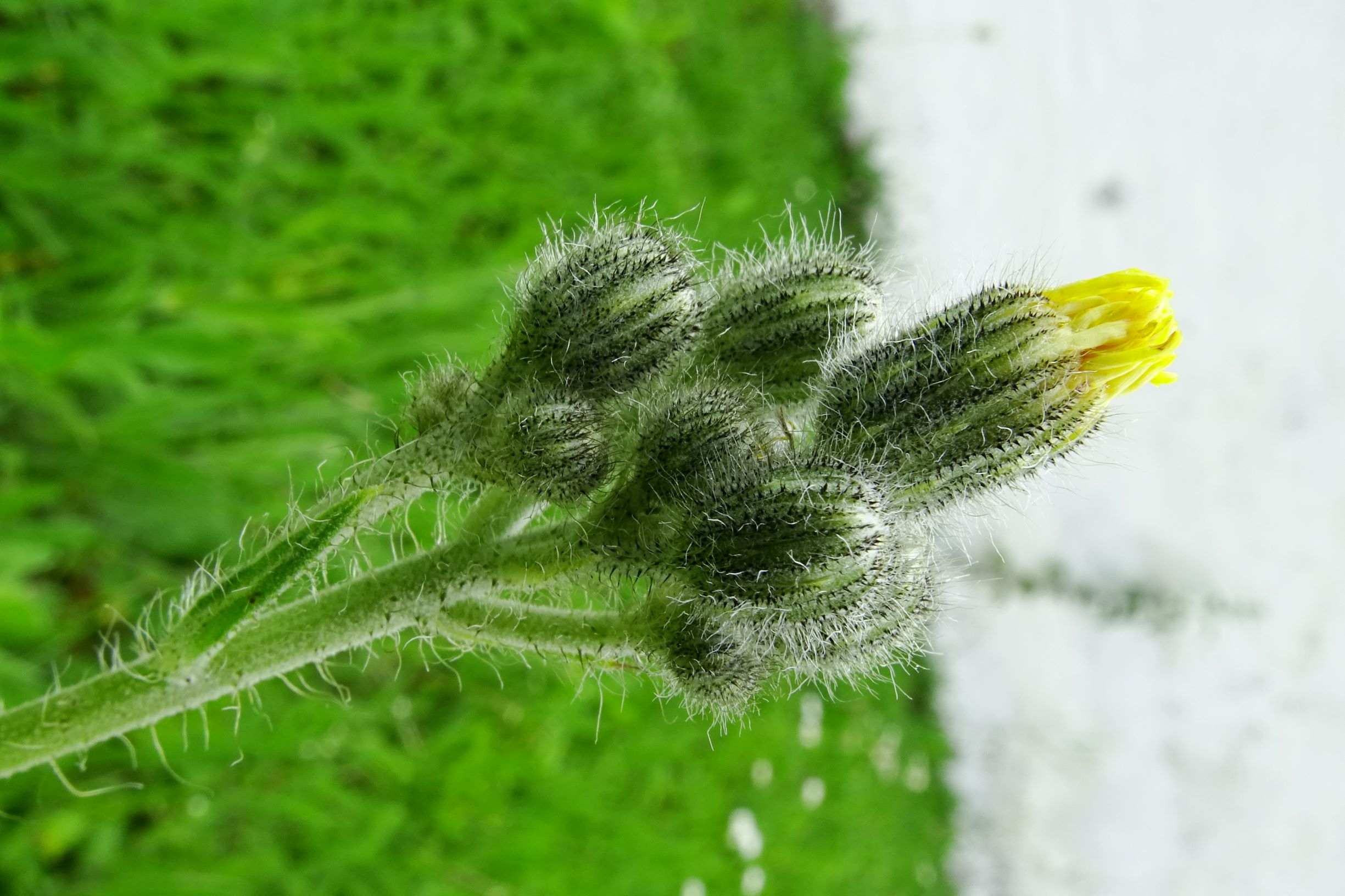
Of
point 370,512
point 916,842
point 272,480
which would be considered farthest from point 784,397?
point 916,842

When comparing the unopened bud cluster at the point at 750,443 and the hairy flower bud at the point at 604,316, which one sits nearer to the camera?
the unopened bud cluster at the point at 750,443

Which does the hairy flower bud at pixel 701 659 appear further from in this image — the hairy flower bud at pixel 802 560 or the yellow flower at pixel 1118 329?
the yellow flower at pixel 1118 329

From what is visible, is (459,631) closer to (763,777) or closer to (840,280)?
(840,280)

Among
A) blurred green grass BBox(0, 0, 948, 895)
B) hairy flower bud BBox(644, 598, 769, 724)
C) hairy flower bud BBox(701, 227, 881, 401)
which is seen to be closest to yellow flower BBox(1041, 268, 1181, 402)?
hairy flower bud BBox(701, 227, 881, 401)

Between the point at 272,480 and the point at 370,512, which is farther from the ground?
the point at 272,480

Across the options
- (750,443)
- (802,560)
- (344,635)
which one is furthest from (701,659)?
(344,635)

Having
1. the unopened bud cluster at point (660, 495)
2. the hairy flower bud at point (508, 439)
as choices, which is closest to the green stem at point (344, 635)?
the unopened bud cluster at point (660, 495)
